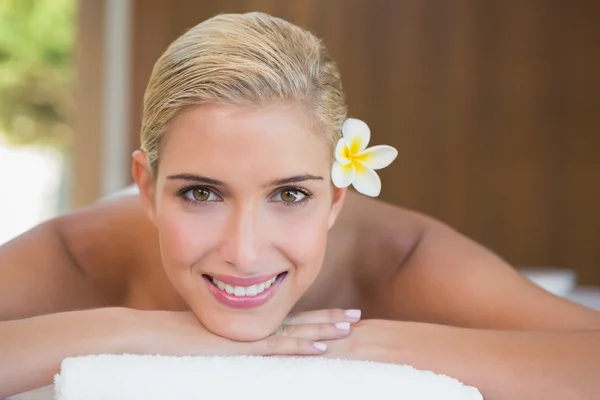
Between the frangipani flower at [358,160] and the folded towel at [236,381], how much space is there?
38 cm

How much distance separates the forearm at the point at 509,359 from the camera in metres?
1.08

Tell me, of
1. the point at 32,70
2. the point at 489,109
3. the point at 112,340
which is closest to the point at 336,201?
the point at 112,340

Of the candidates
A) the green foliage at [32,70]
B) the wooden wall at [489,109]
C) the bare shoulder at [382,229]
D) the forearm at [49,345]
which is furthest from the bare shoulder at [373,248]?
the green foliage at [32,70]

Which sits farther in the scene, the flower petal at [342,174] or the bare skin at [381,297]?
the flower petal at [342,174]

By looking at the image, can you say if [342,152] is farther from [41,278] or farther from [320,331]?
[41,278]

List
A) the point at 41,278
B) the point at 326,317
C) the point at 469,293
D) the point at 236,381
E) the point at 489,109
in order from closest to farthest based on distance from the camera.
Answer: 1. the point at 236,381
2. the point at 326,317
3. the point at 469,293
4. the point at 41,278
5. the point at 489,109

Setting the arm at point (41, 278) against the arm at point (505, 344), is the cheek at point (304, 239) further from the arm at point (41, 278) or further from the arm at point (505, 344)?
the arm at point (41, 278)

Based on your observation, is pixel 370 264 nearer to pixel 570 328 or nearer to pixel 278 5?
pixel 570 328

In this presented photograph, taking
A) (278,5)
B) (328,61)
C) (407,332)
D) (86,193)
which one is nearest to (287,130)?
(328,61)

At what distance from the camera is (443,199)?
3.40 m

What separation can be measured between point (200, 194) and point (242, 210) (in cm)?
9

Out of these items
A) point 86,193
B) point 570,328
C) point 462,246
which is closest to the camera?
point 570,328

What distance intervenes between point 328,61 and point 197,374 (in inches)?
22.9

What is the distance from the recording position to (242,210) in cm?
109
